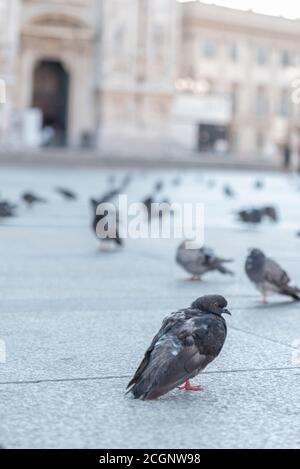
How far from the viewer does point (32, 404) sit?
3225mm

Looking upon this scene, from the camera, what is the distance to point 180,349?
3.19 m

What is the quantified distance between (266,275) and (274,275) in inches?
2.0

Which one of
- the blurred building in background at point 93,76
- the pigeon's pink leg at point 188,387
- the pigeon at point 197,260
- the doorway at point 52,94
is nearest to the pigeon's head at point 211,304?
the pigeon's pink leg at point 188,387

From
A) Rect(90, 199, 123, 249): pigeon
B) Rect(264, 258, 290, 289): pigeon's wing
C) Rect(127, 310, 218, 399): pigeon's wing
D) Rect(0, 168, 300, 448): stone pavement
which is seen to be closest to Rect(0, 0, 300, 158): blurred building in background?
Rect(90, 199, 123, 249): pigeon

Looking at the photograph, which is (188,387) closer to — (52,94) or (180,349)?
(180,349)

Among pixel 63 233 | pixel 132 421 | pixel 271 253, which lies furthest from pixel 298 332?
pixel 63 233

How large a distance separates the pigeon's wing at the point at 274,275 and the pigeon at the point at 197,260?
1095mm

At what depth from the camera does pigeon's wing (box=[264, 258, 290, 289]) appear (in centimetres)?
570

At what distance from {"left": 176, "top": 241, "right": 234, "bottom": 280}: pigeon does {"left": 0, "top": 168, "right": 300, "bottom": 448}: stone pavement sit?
0.13m

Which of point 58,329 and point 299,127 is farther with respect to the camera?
point 299,127

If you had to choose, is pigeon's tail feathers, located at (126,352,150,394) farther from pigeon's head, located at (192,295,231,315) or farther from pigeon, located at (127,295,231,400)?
pigeon's head, located at (192,295,231,315)

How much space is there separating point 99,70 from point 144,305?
36665 mm

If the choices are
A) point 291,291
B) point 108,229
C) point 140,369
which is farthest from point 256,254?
point 108,229

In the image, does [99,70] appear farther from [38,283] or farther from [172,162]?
[38,283]
